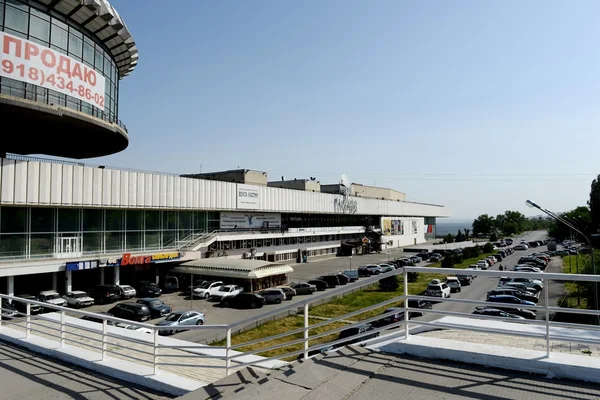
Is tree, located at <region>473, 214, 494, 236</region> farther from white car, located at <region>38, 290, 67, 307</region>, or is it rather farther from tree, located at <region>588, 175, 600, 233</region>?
white car, located at <region>38, 290, 67, 307</region>

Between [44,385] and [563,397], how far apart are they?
6513mm

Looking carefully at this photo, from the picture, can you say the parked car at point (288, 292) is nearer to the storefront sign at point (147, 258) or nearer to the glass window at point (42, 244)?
the storefront sign at point (147, 258)

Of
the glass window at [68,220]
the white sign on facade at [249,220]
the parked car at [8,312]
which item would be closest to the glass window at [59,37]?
the glass window at [68,220]

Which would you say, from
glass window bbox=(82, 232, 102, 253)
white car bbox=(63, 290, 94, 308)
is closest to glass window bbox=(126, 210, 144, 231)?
glass window bbox=(82, 232, 102, 253)

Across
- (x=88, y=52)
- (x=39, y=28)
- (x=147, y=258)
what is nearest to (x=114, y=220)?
(x=147, y=258)

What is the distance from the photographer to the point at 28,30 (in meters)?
21.4

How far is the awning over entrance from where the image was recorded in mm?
35500

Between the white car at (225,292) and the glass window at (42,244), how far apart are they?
11839 mm

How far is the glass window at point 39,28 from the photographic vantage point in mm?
21594

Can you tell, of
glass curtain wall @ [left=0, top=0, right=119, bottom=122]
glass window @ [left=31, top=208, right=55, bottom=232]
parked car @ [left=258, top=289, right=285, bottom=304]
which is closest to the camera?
glass curtain wall @ [left=0, top=0, right=119, bottom=122]

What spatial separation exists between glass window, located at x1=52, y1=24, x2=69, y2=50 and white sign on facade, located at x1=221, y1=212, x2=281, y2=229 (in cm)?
2288

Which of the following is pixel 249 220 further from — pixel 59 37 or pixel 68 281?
pixel 59 37

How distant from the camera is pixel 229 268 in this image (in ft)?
119

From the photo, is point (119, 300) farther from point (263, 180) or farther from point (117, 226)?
point (263, 180)
